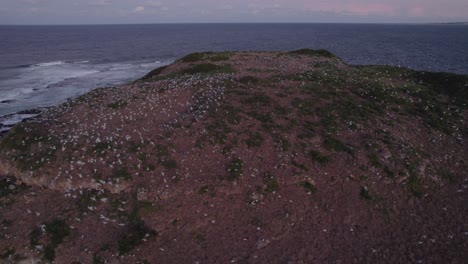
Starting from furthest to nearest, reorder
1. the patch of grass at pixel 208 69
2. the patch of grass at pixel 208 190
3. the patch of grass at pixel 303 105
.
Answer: the patch of grass at pixel 208 69
the patch of grass at pixel 303 105
the patch of grass at pixel 208 190

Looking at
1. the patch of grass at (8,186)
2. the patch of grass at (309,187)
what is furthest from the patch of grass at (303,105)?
the patch of grass at (8,186)

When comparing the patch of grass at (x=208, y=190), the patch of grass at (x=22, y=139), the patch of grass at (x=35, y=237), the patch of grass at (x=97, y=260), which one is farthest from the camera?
the patch of grass at (x=22, y=139)

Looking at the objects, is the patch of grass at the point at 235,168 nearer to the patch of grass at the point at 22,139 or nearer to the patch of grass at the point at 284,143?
the patch of grass at the point at 284,143

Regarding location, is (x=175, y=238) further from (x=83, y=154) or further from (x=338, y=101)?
(x=338, y=101)

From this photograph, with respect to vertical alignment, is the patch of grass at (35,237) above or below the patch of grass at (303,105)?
below

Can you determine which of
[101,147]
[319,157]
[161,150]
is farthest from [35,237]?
[319,157]

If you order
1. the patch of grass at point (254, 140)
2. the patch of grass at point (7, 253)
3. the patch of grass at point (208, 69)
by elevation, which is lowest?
the patch of grass at point (7, 253)
